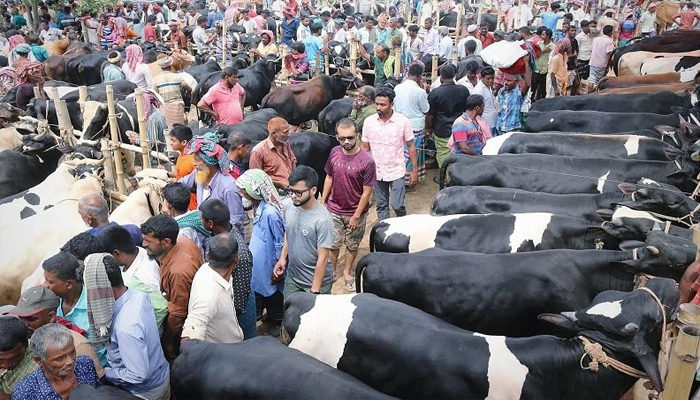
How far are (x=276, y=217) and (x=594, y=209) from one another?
3010mm

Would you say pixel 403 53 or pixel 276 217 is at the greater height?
pixel 276 217

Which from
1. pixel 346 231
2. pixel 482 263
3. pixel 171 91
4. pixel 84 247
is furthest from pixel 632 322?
pixel 171 91

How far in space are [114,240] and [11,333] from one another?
3.56 ft

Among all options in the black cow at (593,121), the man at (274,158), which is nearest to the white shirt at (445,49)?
the black cow at (593,121)

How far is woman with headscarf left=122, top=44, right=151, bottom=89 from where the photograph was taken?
1089cm

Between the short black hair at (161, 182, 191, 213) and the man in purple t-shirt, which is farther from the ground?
the short black hair at (161, 182, 191, 213)

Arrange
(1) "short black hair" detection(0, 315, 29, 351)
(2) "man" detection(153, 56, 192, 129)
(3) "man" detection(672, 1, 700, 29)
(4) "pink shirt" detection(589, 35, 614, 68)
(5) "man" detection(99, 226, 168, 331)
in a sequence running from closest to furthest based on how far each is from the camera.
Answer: (1) "short black hair" detection(0, 315, 29, 351)
(5) "man" detection(99, 226, 168, 331)
(2) "man" detection(153, 56, 192, 129)
(4) "pink shirt" detection(589, 35, 614, 68)
(3) "man" detection(672, 1, 700, 29)

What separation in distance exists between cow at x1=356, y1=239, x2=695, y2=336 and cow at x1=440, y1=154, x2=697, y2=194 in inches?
79.3

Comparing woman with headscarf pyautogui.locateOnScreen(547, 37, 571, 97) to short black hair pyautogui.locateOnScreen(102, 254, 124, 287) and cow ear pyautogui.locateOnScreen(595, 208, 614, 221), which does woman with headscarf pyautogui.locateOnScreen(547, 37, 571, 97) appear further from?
short black hair pyautogui.locateOnScreen(102, 254, 124, 287)

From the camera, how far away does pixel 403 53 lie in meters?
13.0

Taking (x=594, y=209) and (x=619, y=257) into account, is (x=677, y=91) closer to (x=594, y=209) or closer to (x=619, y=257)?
(x=594, y=209)

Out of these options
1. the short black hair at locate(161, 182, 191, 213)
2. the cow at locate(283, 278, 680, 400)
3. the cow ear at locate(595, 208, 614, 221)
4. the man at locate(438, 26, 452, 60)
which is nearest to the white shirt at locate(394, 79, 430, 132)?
the cow ear at locate(595, 208, 614, 221)

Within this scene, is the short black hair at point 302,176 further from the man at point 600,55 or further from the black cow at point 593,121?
the man at point 600,55

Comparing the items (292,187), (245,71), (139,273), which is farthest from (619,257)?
(245,71)
